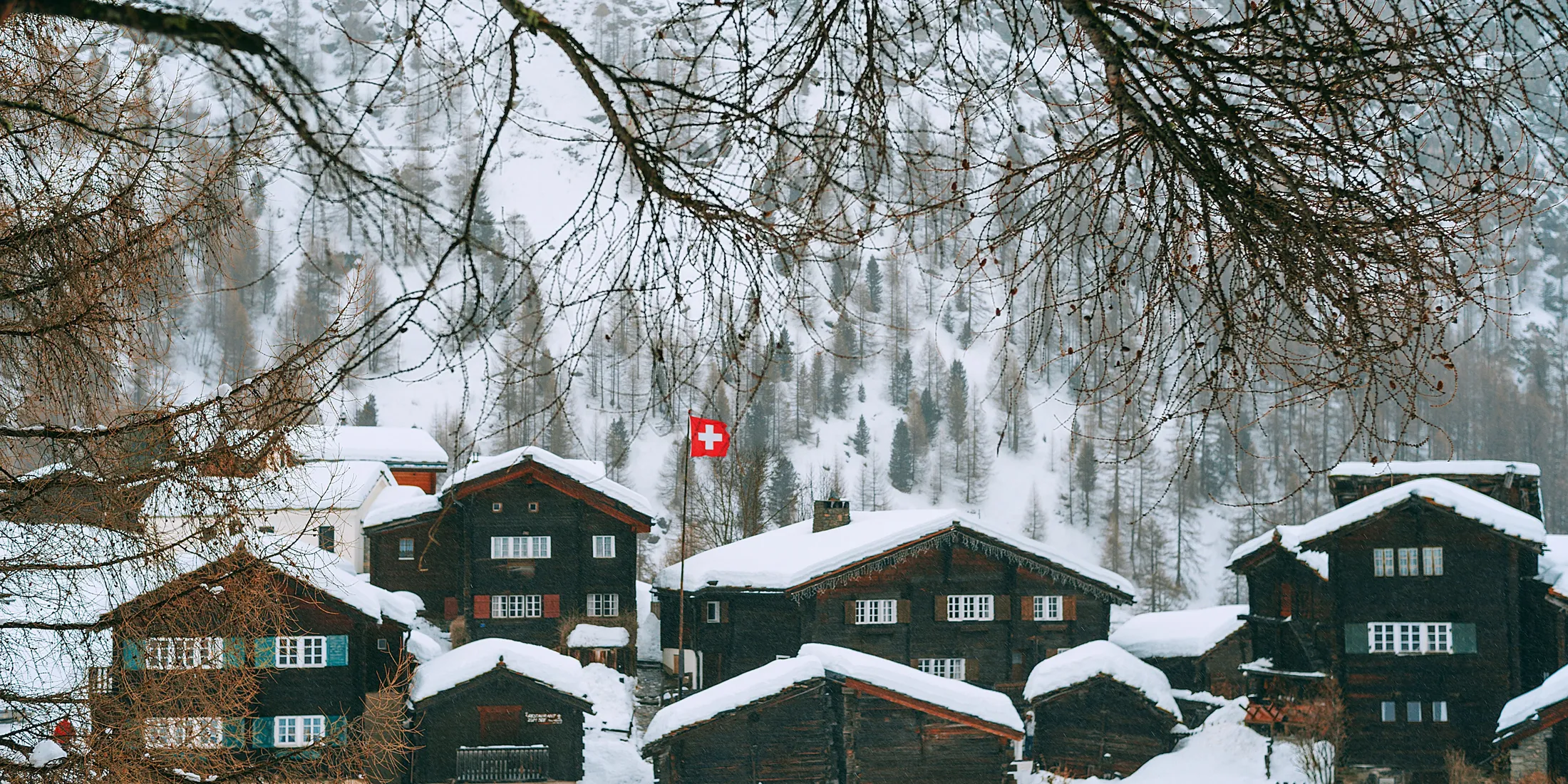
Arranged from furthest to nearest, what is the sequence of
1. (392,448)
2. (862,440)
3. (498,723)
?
(862,440) < (392,448) < (498,723)

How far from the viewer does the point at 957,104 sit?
16.3ft

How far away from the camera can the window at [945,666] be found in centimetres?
3675

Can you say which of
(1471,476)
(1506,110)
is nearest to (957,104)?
(1506,110)

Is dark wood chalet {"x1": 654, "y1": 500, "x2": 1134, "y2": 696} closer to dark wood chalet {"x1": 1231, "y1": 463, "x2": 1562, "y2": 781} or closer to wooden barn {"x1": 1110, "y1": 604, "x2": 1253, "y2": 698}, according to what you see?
dark wood chalet {"x1": 1231, "y1": 463, "x2": 1562, "y2": 781}

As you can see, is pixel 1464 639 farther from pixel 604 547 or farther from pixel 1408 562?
pixel 604 547

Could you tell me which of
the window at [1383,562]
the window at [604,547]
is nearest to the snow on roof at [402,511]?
the window at [604,547]

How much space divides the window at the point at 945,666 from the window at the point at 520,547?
1303 cm

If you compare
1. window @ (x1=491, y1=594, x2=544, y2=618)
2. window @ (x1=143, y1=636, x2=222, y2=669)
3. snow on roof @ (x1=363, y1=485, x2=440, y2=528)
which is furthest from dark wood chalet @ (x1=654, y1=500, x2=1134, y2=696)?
window @ (x1=143, y1=636, x2=222, y2=669)

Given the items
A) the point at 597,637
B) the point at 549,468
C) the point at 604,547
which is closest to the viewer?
the point at 549,468

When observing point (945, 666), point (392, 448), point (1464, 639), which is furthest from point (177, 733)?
point (392, 448)

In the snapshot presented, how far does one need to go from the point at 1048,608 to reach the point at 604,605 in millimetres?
14658

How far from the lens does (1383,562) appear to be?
109ft

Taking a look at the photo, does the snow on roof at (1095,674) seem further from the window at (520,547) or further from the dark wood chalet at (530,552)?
the window at (520,547)

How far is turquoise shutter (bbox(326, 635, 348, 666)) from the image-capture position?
28266 millimetres
